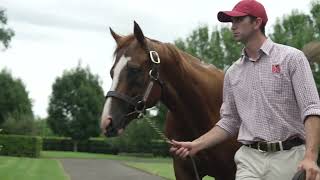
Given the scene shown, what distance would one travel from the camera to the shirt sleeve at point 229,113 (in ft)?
14.6

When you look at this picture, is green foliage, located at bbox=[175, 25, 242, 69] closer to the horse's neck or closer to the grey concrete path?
the grey concrete path

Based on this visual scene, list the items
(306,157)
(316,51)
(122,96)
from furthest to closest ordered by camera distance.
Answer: (316,51), (122,96), (306,157)

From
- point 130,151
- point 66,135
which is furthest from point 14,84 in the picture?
point 130,151

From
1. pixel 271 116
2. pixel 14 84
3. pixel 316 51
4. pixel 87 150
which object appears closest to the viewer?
pixel 271 116

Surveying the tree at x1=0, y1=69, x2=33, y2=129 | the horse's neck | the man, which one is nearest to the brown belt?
the man

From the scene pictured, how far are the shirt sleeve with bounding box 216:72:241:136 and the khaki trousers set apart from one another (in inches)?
15.6

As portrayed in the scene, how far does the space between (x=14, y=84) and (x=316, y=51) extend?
7772 cm

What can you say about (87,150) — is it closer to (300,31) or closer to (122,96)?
(300,31)

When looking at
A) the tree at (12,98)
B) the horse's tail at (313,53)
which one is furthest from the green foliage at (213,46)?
the horse's tail at (313,53)

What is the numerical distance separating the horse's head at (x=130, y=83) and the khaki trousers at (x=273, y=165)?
1.29 metres

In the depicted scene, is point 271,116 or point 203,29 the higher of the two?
point 203,29

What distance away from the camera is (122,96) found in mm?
5020

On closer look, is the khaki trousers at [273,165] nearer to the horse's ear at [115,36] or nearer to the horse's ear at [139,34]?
the horse's ear at [139,34]

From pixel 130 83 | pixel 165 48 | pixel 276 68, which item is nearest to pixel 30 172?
pixel 165 48
